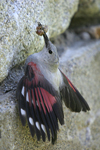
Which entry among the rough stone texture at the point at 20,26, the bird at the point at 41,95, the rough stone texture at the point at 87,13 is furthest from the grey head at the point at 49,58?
the rough stone texture at the point at 87,13

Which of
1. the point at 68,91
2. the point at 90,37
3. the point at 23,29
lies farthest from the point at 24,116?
the point at 90,37

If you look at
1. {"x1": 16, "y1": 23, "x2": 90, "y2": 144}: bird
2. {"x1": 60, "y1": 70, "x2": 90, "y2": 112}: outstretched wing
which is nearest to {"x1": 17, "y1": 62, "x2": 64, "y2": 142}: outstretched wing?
{"x1": 16, "y1": 23, "x2": 90, "y2": 144}: bird

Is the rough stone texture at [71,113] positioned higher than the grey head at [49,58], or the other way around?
the grey head at [49,58]

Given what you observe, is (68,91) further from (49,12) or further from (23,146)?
(49,12)

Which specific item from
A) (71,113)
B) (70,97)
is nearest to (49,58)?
(70,97)

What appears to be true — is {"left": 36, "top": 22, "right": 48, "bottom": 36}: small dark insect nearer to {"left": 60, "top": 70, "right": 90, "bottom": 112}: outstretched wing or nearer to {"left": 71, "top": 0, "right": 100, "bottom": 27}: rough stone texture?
{"left": 60, "top": 70, "right": 90, "bottom": 112}: outstretched wing

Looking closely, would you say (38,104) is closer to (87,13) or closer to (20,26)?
(20,26)

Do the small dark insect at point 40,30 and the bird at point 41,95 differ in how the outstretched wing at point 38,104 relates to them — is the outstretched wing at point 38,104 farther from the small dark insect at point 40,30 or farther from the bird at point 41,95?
the small dark insect at point 40,30
